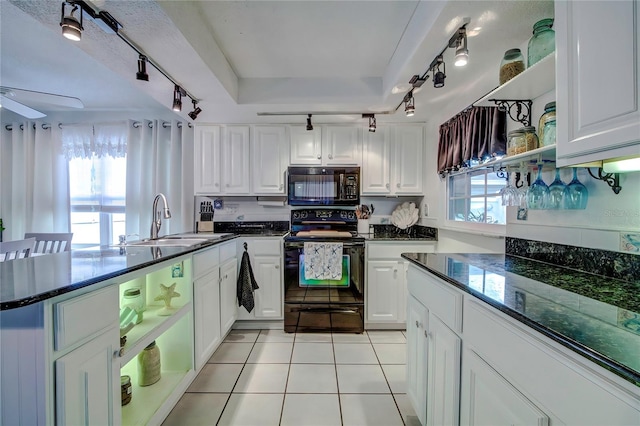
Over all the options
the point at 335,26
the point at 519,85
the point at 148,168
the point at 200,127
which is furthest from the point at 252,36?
the point at 148,168

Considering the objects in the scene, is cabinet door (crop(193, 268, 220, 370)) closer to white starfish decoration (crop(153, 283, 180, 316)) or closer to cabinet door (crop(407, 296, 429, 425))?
white starfish decoration (crop(153, 283, 180, 316))

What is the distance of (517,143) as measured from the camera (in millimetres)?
1314

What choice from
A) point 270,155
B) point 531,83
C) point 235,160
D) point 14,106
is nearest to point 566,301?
point 531,83

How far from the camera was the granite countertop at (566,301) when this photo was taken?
57 cm

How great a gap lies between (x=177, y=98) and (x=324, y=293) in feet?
6.99

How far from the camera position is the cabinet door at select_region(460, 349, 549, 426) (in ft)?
2.43

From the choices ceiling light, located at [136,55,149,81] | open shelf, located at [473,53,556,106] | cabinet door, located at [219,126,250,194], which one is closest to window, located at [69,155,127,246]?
cabinet door, located at [219,126,250,194]

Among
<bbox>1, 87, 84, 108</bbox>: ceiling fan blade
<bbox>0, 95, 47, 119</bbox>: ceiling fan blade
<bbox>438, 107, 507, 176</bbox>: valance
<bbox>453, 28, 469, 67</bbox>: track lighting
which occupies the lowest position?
<bbox>438, 107, 507, 176</bbox>: valance

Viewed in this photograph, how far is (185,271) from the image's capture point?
5.84 feet

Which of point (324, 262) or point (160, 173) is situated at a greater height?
point (160, 173)

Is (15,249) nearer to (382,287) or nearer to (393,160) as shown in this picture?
(382,287)

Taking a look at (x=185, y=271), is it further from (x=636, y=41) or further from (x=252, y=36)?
(x=636, y=41)

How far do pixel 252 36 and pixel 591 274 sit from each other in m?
2.39

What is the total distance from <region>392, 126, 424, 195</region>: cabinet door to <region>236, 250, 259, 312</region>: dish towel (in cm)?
178
